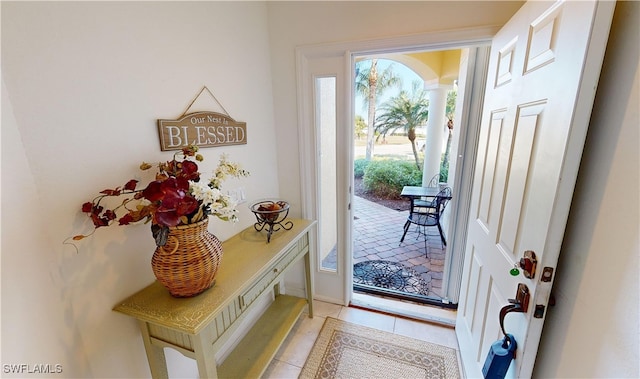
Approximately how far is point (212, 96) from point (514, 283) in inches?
68.5

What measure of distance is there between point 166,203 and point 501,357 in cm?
139

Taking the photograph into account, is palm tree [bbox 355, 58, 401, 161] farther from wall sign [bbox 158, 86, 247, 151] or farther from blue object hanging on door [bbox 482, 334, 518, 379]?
blue object hanging on door [bbox 482, 334, 518, 379]

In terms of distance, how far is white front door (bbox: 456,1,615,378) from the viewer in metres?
0.71

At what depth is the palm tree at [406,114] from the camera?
6898 millimetres

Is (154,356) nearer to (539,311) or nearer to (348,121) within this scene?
(539,311)

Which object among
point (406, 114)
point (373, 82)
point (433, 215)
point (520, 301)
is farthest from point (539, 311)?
point (373, 82)

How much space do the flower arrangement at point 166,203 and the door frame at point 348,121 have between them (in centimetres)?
104

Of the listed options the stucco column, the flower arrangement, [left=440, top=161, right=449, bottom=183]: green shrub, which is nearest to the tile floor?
the flower arrangement

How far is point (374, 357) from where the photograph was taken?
5.74 ft

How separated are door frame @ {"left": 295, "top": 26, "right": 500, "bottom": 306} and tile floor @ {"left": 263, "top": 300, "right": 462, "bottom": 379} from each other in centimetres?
14

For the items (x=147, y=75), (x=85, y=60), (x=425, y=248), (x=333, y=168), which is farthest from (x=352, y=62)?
(x=425, y=248)

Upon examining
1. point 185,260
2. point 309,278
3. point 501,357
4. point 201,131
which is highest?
point 201,131

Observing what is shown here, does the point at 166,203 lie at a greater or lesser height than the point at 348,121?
lesser

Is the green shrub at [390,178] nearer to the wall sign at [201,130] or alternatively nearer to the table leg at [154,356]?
the wall sign at [201,130]
